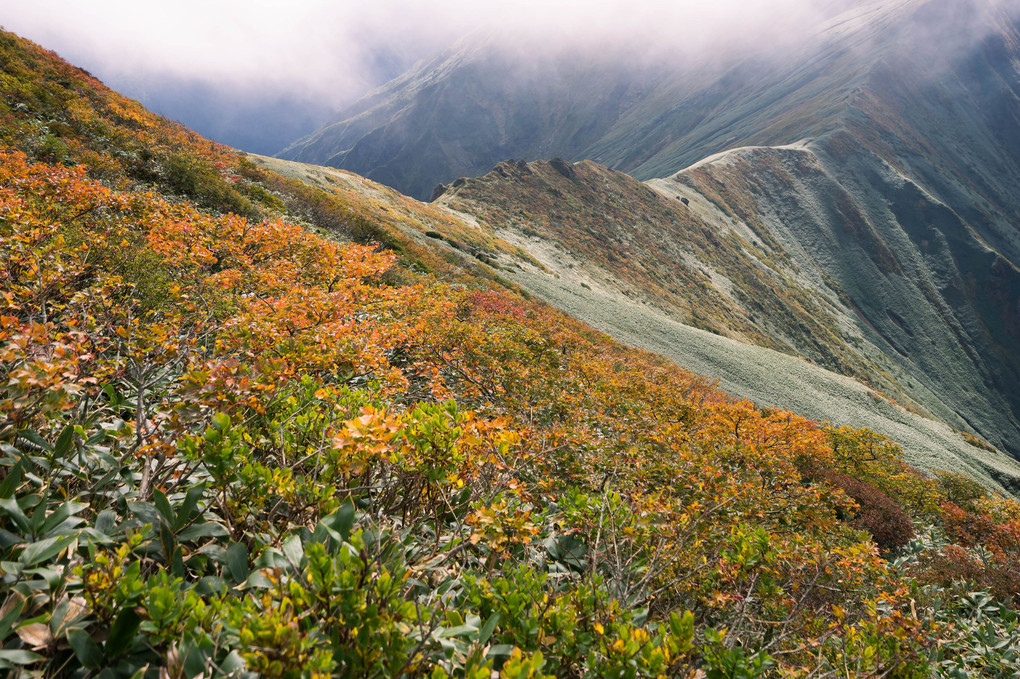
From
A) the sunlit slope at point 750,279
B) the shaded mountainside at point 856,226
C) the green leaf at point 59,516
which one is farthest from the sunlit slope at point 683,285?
the green leaf at point 59,516

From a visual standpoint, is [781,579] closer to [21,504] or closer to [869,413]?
[21,504]

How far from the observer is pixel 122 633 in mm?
2076

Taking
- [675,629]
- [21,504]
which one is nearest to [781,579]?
[675,629]

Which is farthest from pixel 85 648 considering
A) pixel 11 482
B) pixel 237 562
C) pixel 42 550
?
pixel 11 482

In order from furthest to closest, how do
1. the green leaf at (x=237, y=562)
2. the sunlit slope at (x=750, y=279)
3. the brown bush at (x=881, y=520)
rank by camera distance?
the sunlit slope at (x=750, y=279), the brown bush at (x=881, y=520), the green leaf at (x=237, y=562)

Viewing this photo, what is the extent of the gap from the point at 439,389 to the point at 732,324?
206 feet

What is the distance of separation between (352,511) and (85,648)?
1.32 meters

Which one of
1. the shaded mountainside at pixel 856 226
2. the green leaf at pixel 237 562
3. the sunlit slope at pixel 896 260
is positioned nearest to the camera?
the green leaf at pixel 237 562

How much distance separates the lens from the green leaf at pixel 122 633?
2.05m

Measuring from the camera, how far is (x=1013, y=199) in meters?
142

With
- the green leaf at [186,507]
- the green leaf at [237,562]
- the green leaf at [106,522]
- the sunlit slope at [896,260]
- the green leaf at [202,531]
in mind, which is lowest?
the sunlit slope at [896,260]

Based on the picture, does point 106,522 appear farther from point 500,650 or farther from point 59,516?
point 500,650

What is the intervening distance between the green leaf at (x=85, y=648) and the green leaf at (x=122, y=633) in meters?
0.05

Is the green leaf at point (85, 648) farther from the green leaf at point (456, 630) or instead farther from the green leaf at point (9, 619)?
the green leaf at point (456, 630)
